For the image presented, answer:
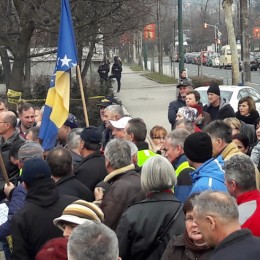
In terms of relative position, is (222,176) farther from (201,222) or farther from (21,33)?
(21,33)

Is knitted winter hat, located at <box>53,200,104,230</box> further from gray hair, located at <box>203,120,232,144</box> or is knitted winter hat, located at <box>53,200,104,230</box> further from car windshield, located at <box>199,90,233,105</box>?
car windshield, located at <box>199,90,233,105</box>

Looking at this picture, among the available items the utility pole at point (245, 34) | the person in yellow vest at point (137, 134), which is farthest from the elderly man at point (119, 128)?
the utility pole at point (245, 34)

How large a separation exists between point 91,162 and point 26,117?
2.81 meters

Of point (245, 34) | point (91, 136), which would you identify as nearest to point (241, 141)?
point (91, 136)

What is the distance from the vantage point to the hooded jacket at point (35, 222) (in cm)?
486

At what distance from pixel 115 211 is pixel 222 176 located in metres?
0.94

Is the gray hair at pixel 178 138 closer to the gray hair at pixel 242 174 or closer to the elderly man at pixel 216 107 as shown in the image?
the gray hair at pixel 242 174

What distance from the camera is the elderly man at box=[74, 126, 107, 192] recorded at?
21.1 feet

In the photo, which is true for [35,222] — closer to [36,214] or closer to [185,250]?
[36,214]

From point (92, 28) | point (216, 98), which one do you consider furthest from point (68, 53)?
point (92, 28)

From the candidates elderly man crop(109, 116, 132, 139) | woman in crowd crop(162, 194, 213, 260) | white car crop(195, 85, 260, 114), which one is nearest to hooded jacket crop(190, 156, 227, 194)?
woman in crowd crop(162, 194, 213, 260)

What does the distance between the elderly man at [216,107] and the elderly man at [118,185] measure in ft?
16.3

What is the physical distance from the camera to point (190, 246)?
4.19 m

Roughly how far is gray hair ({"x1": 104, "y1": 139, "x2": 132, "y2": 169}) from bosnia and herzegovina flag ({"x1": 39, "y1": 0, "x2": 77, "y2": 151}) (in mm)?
2772
